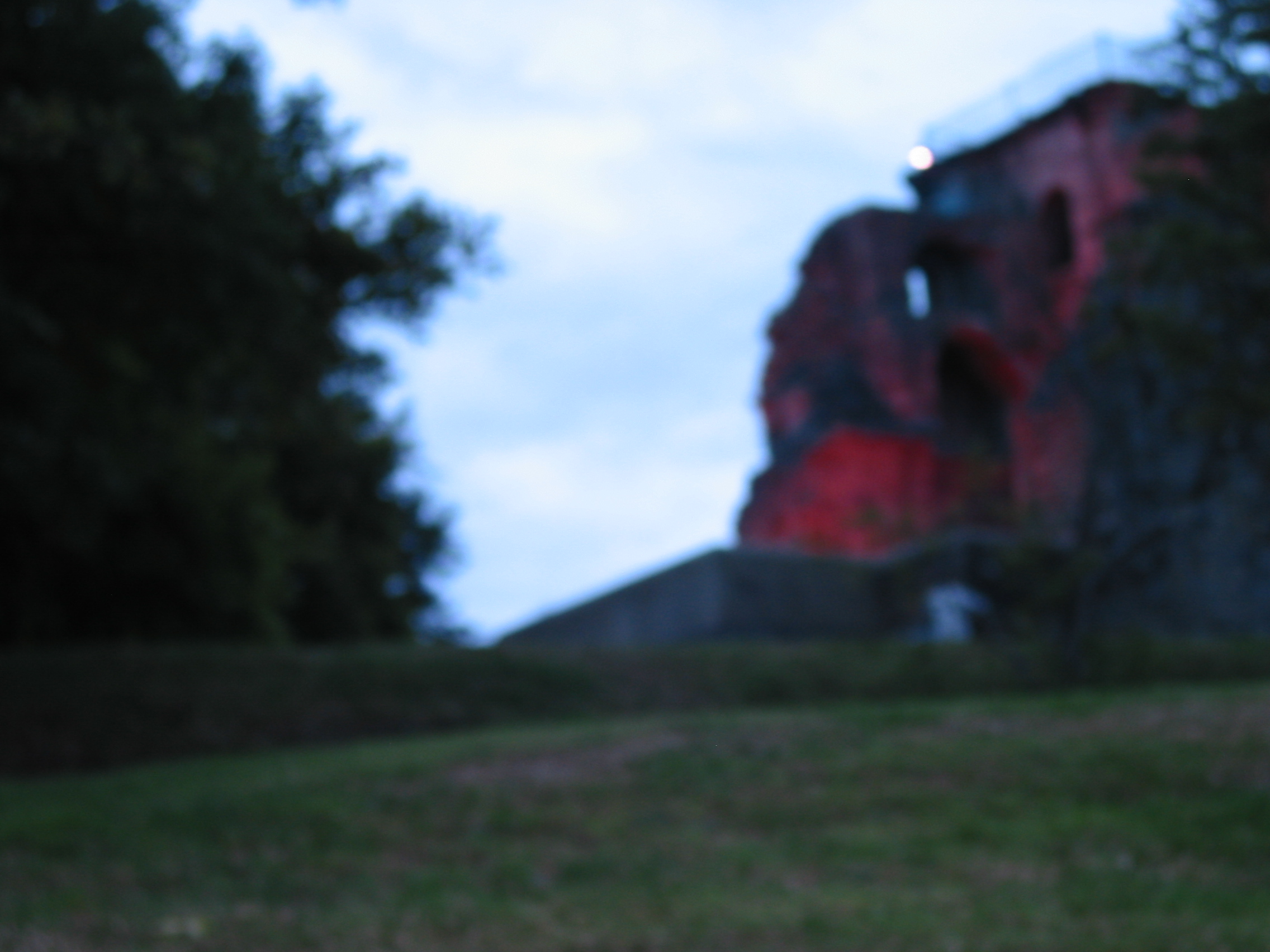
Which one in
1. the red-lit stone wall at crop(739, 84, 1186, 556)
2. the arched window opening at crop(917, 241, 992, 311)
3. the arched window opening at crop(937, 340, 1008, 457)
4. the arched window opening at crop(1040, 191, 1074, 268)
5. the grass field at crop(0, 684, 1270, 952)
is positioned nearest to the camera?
the grass field at crop(0, 684, 1270, 952)

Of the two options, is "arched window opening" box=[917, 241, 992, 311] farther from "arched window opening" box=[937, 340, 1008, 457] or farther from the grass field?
the grass field

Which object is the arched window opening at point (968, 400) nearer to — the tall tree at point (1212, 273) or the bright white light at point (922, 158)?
the bright white light at point (922, 158)

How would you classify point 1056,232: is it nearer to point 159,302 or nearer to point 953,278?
point 953,278

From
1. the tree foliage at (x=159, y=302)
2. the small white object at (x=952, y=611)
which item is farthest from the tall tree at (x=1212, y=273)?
the tree foliage at (x=159, y=302)

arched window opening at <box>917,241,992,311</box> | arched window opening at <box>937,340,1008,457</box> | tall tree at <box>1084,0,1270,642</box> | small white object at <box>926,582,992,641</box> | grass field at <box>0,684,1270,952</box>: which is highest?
arched window opening at <box>917,241,992,311</box>

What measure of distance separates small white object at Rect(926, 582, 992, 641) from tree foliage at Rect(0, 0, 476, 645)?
335 inches

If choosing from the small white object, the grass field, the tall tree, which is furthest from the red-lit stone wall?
the grass field

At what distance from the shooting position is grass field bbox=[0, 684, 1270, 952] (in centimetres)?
523

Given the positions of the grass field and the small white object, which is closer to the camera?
the grass field

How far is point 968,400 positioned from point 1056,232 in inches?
166

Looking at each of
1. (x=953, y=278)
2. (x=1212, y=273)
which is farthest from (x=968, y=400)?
(x=1212, y=273)

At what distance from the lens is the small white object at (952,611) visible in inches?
773

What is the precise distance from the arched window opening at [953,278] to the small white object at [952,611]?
12.0 meters

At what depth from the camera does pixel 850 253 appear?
29484 millimetres
